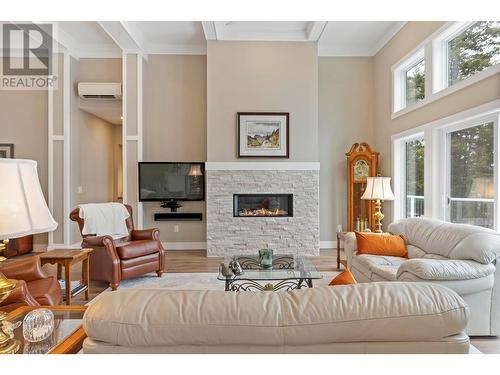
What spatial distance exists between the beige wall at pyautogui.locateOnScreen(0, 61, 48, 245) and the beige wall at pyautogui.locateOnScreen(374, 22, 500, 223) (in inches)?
237

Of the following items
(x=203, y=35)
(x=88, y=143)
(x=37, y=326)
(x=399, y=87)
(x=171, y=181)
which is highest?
(x=203, y=35)

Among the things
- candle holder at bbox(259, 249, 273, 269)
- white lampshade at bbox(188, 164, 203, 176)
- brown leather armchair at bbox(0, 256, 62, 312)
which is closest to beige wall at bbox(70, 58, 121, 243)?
white lampshade at bbox(188, 164, 203, 176)

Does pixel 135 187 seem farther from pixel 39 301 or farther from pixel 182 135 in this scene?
pixel 39 301

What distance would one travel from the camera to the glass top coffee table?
2.83 meters

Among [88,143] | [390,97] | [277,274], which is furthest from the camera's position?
[88,143]

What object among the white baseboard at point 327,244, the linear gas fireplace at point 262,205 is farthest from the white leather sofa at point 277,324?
A: the white baseboard at point 327,244

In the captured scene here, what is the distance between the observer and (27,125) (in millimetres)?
5785

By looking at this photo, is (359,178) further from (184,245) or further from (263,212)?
(184,245)

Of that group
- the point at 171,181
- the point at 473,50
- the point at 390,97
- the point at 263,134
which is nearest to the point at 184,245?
the point at 171,181

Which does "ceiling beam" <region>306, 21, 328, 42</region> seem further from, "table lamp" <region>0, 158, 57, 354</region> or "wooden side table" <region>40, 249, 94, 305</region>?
"table lamp" <region>0, 158, 57, 354</region>

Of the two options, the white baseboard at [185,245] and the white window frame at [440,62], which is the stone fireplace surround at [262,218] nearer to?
the white baseboard at [185,245]

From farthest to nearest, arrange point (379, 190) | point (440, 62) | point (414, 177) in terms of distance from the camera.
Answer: point (414, 177), point (379, 190), point (440, 62)
